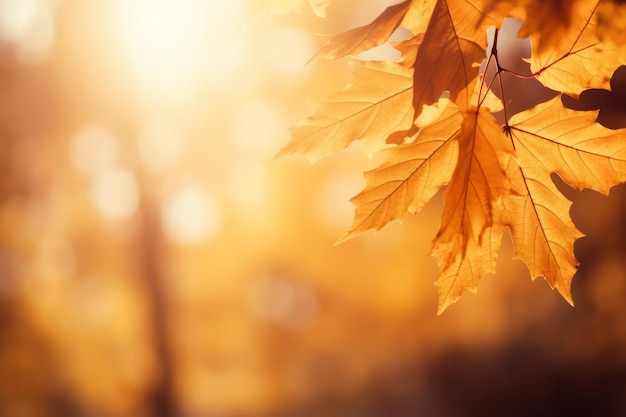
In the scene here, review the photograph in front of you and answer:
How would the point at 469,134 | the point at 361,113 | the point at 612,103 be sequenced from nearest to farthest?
the point at 469,134
the point at 361,113
the point at 612,103

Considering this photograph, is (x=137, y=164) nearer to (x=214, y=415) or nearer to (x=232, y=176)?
(x=232, y=176)

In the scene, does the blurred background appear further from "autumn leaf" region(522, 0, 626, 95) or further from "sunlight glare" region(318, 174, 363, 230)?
"autumn leaf" region(522, 0, 626, 95)

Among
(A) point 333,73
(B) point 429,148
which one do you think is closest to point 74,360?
(A) point 333,73

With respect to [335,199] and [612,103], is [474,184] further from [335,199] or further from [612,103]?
[335,199]

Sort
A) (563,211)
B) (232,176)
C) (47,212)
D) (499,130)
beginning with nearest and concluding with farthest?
(499,130), (563,211), (47,212), (232,176)

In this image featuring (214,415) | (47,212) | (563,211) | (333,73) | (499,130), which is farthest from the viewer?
(214,415)

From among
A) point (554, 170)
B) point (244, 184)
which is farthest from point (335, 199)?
point (554, 170)

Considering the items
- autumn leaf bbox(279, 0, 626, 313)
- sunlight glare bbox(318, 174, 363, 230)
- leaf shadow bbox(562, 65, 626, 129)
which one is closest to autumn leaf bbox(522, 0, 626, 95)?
autumn leaf bbox(279, 0, 626, 313)
